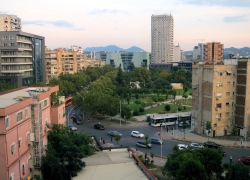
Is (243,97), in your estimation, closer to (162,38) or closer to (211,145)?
(211,145)

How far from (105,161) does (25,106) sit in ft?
15.7

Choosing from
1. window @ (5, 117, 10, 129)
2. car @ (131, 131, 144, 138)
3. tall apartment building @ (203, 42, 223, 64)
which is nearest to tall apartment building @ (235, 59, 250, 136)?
car @ (131, 131, 144, 138)

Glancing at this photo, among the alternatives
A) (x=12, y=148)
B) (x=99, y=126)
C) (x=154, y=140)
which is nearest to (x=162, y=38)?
(x=99, y=126)

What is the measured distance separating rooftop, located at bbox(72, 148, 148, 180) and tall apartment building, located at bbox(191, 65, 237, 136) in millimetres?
14353

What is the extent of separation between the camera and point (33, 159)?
14.6m

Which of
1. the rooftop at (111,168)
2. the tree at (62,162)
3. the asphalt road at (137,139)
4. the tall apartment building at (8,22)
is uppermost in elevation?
the tall apartment building at (8,22)

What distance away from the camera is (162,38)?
497 feet

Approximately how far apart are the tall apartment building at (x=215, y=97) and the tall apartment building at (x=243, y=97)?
0.52m

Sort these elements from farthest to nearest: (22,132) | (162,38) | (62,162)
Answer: (162,38), (62,162), (22,132)

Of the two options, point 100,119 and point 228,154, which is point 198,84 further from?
point 100,119

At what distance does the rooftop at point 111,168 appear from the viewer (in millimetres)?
12750

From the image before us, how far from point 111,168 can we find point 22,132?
4.33m

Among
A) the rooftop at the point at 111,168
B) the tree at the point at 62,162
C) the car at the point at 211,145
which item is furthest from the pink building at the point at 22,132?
the car at the point at 211,145

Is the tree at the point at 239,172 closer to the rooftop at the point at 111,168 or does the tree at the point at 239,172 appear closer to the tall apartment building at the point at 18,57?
the rooftop at the point at 111,168
